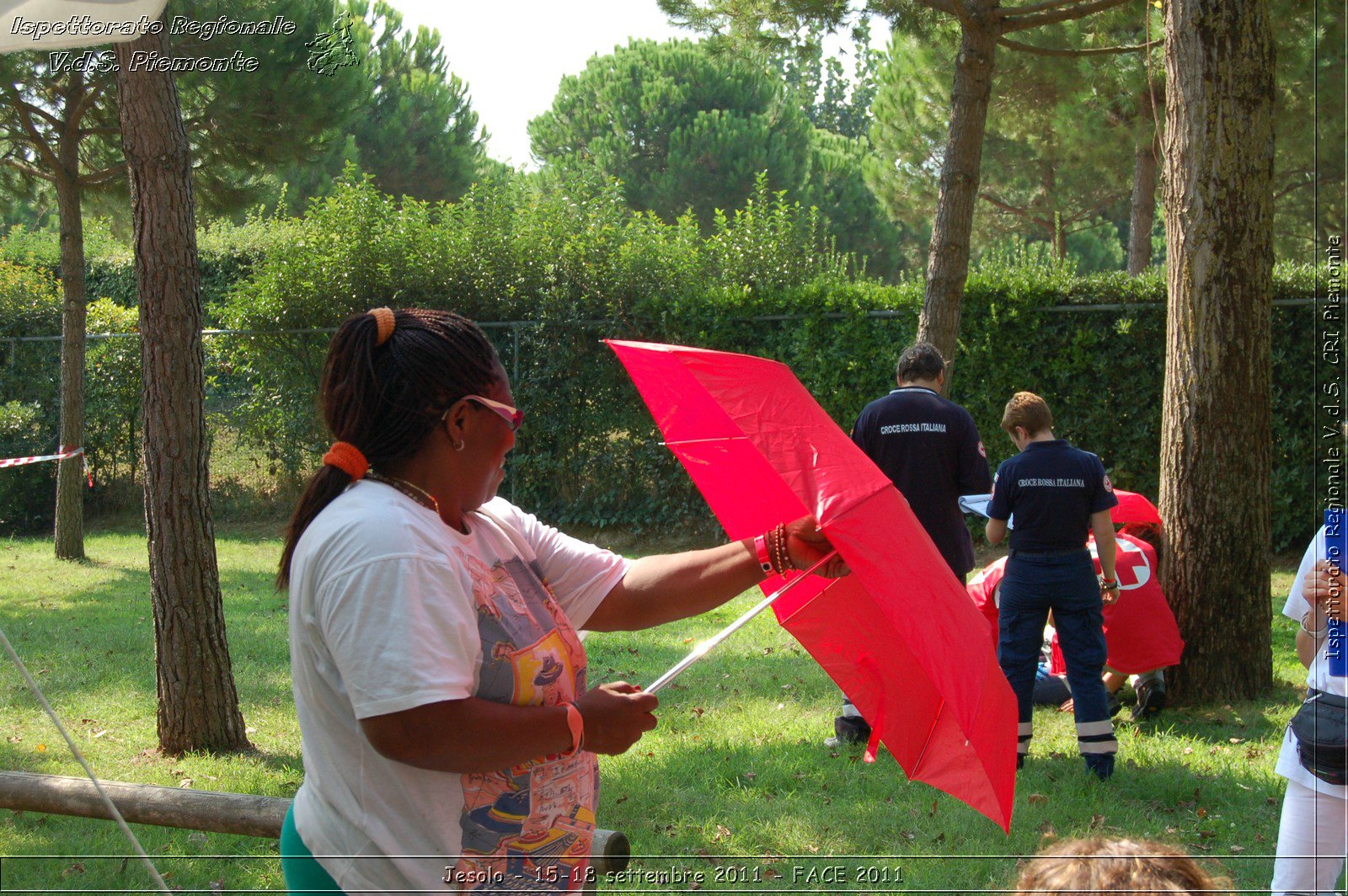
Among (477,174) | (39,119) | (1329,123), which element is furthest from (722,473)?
(477,174)

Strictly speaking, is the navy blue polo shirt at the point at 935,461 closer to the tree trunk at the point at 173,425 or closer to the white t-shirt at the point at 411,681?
the tree trunk at the point at 173,425

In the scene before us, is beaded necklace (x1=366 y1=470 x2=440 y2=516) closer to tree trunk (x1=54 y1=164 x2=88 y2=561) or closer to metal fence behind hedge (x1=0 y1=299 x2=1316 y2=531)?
tree trunk (x1=54 y1=164 x2=88 y2=561)

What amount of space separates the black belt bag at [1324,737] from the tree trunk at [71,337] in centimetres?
1150

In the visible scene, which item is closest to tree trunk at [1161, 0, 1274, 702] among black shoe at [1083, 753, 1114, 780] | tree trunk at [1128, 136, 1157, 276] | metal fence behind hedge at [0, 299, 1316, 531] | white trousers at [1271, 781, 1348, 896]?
black shoe at [1083, 753, 1114, 780]

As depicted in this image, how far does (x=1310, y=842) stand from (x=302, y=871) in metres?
2.70

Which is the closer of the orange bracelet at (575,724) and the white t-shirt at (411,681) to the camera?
the white t-shirt at (411,681)

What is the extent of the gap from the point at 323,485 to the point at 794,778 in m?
3.67

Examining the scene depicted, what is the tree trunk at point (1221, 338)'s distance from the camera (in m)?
5.74

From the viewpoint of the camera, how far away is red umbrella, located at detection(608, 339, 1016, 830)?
82.6 inches

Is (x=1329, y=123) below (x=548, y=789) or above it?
above

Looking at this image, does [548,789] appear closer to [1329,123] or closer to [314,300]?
[314,300]

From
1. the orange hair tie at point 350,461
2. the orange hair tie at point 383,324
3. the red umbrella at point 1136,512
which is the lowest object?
the red umbrella at point 1136,512

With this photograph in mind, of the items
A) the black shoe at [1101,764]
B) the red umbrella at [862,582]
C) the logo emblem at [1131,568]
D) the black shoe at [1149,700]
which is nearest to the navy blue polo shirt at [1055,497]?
the logo emblem at [1131,568]

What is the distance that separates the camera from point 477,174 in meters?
31.6
